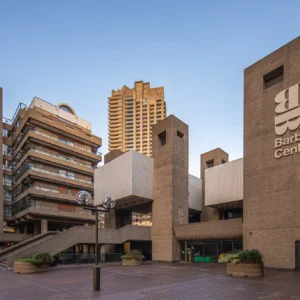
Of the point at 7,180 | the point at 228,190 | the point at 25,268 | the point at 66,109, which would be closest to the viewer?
the point at 25,268

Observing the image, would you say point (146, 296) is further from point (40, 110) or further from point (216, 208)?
point (40, 110)

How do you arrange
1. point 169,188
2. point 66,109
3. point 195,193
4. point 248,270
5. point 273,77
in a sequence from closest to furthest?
point 248,270, point 273,77, point 169,188, point 195,193, point 66,109

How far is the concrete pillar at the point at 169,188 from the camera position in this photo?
114ft

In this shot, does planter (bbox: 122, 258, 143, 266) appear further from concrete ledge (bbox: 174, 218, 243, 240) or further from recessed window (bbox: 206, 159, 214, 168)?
recessed window (bbox: 206, 159, 214, 168)

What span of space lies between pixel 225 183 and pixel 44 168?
1151 inches

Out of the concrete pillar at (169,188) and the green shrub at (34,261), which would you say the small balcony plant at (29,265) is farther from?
the concrete pillar at (169,188)

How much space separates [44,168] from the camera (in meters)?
51.8

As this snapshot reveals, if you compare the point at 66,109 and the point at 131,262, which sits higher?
the point at 66,109

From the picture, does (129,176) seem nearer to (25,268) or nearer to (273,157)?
(25,268)

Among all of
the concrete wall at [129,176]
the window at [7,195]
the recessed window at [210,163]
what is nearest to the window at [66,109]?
the window at [7,195]

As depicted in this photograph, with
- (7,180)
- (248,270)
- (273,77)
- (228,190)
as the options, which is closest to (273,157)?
(273,77)

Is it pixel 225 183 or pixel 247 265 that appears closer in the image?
pixel 247 265

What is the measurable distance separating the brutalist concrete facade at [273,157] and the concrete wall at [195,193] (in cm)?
2131

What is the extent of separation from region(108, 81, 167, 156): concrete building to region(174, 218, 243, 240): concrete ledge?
116 metres
